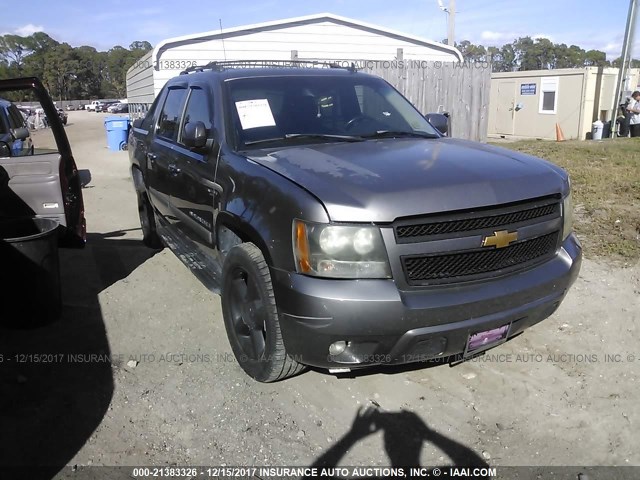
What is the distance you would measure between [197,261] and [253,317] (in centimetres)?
123

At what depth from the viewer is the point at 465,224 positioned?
273 centimetres

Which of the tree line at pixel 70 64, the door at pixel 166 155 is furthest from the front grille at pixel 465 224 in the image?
the tree line at pixel 70 64

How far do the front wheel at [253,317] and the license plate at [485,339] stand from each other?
0.97 metres

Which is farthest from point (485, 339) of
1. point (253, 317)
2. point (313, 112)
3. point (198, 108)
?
point (198, 108)

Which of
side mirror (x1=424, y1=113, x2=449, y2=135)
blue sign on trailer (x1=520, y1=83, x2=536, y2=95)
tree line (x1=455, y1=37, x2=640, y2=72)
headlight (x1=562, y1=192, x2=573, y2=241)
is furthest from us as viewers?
tree line (x1=455, y1=37, x2=640, y2=72)

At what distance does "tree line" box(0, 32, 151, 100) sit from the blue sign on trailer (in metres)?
97.9

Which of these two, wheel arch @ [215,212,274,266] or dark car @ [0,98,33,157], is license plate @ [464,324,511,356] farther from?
dark car @ [0,98,33,157]

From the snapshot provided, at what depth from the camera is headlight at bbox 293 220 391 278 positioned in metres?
2.59

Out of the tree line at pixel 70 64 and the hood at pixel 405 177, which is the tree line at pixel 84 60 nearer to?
the tree line at pixel 70 64

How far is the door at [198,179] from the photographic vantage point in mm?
3715

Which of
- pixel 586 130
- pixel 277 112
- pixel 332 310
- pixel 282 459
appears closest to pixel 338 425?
pixel 282 459

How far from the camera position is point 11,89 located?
182 inches

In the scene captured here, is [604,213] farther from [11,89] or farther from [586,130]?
[586,130]

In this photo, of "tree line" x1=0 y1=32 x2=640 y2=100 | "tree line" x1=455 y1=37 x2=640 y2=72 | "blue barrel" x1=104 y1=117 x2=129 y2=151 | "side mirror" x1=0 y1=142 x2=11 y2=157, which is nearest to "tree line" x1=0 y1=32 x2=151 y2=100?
"tree line" x1=0 y1=32 x2=640 y2=100
